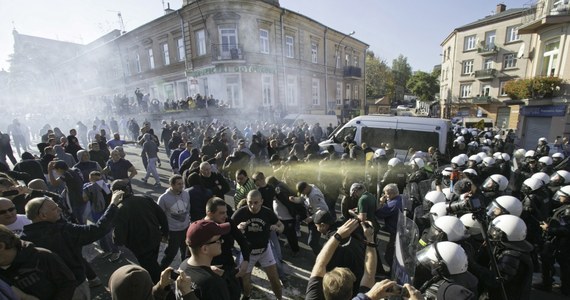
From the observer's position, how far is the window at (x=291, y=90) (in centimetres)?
2253

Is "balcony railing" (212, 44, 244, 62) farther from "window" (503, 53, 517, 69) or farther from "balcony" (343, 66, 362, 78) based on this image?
"window" (503, 53, 517, 69)

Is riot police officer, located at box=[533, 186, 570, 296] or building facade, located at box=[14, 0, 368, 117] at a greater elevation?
building facade, located at box=[14, 0, 368, 117]

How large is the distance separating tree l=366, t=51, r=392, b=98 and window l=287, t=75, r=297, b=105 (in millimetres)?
32944

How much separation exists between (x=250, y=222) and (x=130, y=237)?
147cm

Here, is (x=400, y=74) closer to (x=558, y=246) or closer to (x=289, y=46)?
(x=289, y=46)

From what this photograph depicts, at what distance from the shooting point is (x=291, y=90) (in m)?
22.9

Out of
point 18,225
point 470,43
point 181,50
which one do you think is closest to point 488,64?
point 470,43

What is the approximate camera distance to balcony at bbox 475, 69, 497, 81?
25781mm

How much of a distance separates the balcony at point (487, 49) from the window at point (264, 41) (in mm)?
21563

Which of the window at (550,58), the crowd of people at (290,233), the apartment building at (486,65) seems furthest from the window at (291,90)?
the apartment building at (486,65)

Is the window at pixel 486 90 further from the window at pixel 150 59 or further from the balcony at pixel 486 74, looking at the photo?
the window at pixel 150 59

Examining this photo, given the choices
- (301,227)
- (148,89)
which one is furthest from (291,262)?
(148,89)


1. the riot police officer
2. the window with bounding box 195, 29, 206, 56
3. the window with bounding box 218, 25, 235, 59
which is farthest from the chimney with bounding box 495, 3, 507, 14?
the riot police officer

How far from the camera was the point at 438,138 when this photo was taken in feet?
26.2
